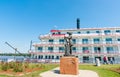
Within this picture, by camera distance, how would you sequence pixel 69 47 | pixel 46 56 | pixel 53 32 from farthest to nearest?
pixel 53 32
pixel 46 56
pixel 69 47

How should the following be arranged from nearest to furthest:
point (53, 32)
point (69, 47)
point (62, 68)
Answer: point (62, 68) → point (69, 47) → point (53, 32)

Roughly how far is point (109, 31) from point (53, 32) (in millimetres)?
17734

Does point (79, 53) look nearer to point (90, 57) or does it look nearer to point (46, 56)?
point (90, 57)

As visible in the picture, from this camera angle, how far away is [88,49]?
44562 millimetres

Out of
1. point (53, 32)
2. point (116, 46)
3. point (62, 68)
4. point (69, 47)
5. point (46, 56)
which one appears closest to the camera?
point (62, 68)

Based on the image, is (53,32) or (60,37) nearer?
(60,37)

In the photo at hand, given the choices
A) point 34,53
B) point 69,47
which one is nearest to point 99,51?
point 34,53

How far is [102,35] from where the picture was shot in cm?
4378

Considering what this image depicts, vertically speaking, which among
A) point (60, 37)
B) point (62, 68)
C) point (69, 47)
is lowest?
point (62, 68)

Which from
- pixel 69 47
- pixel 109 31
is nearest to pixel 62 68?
pixel 69 47

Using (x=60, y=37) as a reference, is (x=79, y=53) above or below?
below

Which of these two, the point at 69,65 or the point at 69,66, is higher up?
the point at 69,65

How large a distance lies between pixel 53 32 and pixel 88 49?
523 inches

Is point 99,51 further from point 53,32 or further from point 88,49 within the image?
point 53,32
